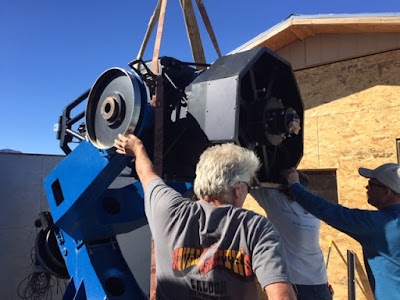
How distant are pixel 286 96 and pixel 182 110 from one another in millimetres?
753

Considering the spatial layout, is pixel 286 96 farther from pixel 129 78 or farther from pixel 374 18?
pixel 374 18

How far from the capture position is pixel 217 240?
4.69ft

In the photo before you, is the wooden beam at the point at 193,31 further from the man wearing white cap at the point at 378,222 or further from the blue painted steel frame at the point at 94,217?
the man wearing white cap at the point at 378,222

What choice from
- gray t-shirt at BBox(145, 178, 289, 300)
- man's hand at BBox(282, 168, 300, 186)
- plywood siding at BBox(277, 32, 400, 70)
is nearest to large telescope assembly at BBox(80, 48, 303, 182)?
man's hand at BBox(282, 168, 300, 186)

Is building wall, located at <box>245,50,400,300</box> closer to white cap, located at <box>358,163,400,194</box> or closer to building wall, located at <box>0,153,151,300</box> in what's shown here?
white cap, located at <box>358,163,400,194</box>

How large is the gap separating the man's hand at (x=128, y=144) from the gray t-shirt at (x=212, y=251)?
38 centimetres

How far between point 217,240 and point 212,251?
0.05 meters

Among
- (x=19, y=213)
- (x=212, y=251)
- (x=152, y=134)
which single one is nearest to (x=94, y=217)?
(x=152, y=134)

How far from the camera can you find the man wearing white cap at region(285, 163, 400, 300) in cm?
212

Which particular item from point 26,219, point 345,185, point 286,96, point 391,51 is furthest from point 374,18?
point 26,219

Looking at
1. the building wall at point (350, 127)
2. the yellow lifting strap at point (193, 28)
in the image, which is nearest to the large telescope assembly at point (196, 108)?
the yellow lifting strap at point (193, 28)

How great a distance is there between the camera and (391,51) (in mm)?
5594

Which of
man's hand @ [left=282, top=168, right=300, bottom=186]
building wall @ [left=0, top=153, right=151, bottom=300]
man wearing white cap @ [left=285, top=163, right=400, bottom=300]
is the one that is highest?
man's hand @ [left=282, top=168, right=300, bottom=186]

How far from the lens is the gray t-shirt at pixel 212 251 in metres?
1.33
